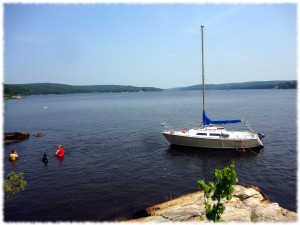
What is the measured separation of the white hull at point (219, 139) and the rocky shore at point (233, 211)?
1551 centimetres

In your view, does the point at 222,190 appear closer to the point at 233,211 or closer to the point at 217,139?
the point at 233,211

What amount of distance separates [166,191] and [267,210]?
10.4 m

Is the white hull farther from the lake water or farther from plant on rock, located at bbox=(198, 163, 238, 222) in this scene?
plant on rock, located at bbox=(198, 163, 238, 222)

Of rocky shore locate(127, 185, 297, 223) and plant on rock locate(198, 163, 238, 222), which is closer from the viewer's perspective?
plant on rock locate(198, 163, 238, 222)

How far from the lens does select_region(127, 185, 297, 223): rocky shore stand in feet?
50.9

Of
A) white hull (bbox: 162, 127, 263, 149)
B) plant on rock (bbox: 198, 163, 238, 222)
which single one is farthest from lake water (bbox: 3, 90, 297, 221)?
plant on rock (bbox: 198, 163, 238, 222)

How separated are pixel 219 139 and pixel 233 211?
20265 millimetres

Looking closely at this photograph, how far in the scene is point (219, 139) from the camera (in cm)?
3581

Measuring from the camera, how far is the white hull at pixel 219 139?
3591 cm

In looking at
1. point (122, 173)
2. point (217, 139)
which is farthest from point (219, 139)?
point (122, 173)

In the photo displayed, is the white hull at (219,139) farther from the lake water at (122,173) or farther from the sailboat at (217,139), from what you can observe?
the lake water at (122,173)

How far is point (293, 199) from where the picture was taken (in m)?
22.9

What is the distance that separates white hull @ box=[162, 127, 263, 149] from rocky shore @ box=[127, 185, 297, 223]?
1551cm

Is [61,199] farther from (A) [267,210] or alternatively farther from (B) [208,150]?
(B) [208,150]
